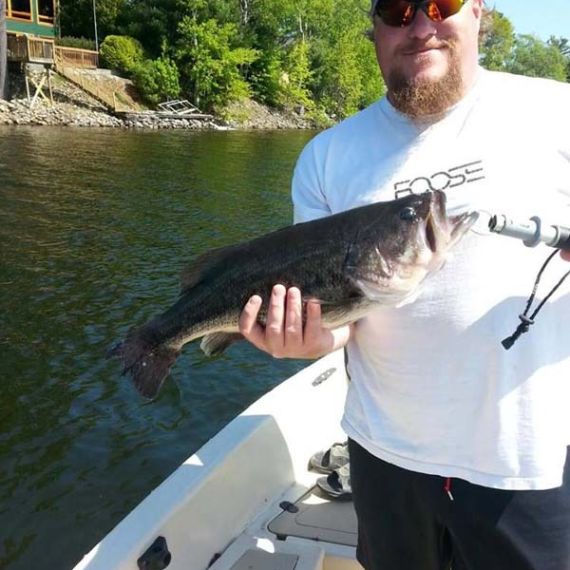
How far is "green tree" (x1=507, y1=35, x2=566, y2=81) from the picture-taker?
361ft

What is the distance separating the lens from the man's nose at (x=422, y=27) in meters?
2.57

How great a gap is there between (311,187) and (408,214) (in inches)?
22.1

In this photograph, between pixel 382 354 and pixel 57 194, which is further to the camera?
pixel 57 194

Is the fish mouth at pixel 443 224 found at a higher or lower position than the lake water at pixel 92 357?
higher

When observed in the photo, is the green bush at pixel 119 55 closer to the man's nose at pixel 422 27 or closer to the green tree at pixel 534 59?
the man's nose at pixel 422 27

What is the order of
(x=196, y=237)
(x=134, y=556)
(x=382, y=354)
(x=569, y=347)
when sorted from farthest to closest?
(x=196, y=237) → (x=134, y=556) → (x=382, y=354) → (x=569, y=347)

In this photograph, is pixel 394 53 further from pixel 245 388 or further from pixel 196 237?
pixel 196 237

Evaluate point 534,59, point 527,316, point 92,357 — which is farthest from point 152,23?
point 534,59

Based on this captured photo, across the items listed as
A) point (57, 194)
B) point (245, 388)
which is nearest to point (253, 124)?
point (57, 194)

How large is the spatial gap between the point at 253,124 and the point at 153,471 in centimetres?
4497

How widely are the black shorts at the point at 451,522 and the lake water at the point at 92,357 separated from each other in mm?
4578

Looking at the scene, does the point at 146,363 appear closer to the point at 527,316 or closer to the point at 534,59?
the point at 527,316

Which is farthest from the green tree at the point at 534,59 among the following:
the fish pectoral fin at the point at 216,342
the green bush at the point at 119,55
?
the fish pectoral fin at the point at 216,342

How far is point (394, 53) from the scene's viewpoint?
2.70 metres
